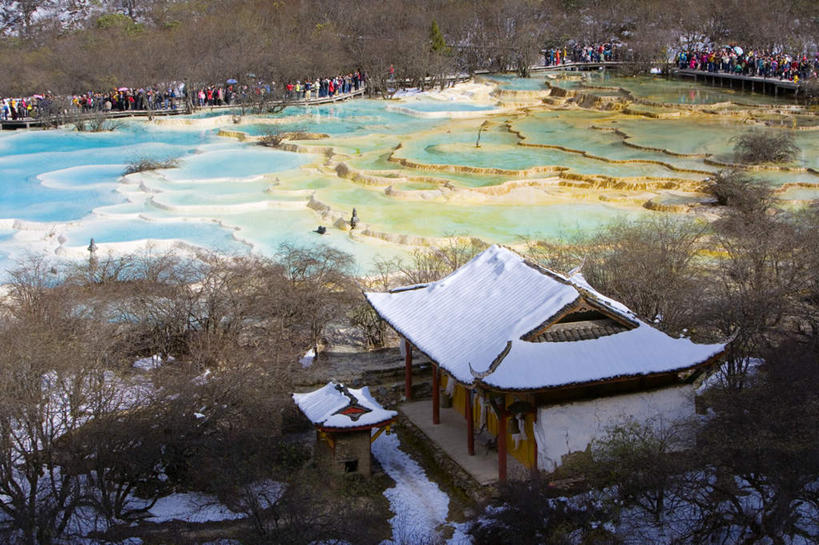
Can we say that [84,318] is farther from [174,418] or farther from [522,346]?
[522,346]

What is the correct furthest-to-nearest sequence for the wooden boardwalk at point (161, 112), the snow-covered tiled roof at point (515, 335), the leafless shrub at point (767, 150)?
the wooden boardwalk at point (161, 112)
the leafless shrub at point (767, 150)
the snow-covered tiled roof at point (515, 335)

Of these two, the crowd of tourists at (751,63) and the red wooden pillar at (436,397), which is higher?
the crowd of tourists at (751,63)

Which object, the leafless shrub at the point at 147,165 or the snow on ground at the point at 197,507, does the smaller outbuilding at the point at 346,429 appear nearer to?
the snow on ground at the point at 197,507

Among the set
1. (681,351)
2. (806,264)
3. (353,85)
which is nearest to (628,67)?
(353,85)

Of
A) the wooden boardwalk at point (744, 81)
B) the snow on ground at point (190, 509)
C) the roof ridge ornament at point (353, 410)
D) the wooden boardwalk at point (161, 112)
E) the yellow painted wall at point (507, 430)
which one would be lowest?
the snow on ground at point (190, 509)

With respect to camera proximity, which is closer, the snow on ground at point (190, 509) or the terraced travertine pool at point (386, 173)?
the snow on ground at point (190, 509)

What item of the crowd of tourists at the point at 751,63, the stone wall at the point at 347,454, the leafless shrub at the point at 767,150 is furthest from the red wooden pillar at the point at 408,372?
the crowd of tourists at the point at 751,63
